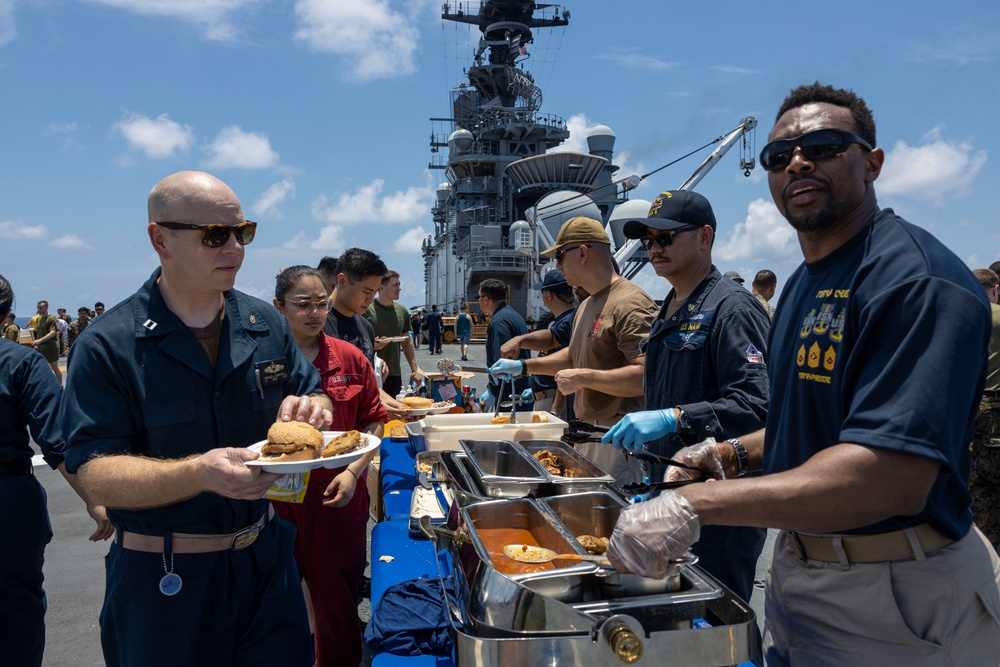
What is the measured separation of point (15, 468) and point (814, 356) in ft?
10.3

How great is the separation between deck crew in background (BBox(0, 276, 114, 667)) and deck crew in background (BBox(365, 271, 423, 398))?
434cm

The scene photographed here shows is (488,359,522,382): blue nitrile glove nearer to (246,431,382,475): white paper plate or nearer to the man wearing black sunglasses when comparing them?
(246,431,382,475): white paper plate

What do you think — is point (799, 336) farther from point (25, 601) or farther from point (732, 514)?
point (25, 601)

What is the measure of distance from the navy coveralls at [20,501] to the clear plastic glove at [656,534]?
2.45m

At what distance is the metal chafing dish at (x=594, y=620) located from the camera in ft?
4.41

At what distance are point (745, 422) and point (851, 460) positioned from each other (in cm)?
113

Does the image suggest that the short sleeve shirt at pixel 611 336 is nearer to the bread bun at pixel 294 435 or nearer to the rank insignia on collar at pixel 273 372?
the rank insignia on collar at pixel 273 372

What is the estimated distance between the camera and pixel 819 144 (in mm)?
1632

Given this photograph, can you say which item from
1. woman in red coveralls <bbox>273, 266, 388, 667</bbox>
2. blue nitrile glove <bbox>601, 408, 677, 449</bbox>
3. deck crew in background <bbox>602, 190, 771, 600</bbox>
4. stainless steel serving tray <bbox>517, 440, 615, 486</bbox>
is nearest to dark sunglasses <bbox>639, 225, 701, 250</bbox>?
deck crew in background <bbox>602, 190, 771, 600</bbox>

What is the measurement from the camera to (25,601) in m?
2.81

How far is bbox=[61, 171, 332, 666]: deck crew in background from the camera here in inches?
74.0

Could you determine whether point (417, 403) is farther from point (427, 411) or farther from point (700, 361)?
point (700, 361)

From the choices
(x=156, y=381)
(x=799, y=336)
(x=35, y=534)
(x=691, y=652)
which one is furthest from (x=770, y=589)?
(x=35, y=534)

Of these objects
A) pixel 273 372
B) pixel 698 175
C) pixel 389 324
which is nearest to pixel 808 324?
pixel 273 372
